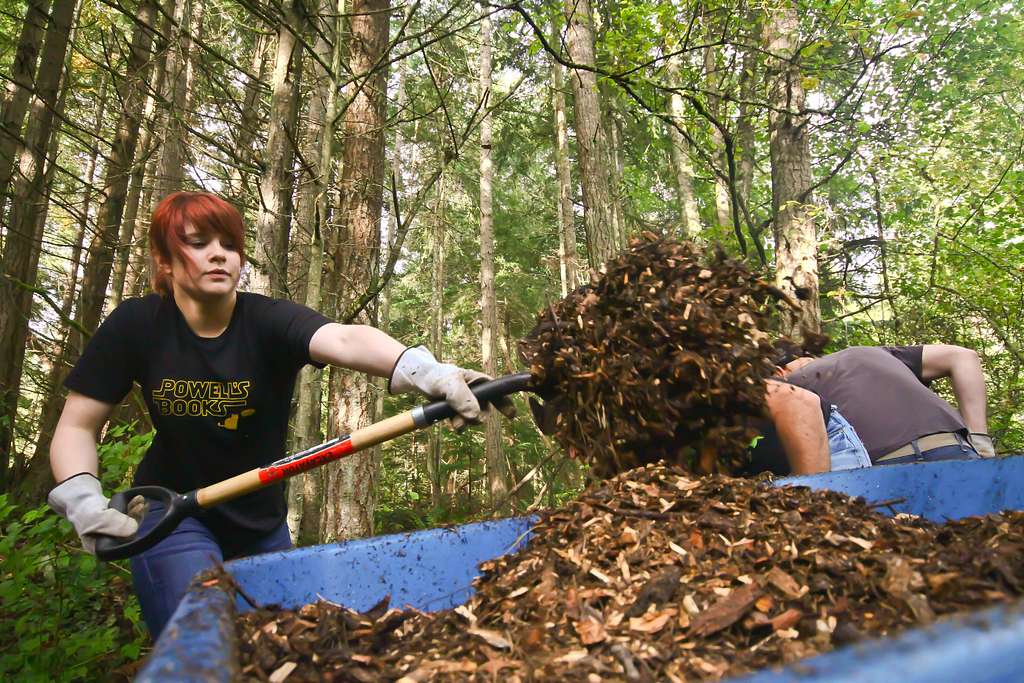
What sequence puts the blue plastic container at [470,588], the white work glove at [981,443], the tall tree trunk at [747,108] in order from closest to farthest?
1. the blue plastic container at [470,588]
2. the white work glove at [981,443]
3. the tall tree trunk at [747,108]

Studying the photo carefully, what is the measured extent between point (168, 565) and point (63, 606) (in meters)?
1.79

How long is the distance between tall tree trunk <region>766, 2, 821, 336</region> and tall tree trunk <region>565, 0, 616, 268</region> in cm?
152

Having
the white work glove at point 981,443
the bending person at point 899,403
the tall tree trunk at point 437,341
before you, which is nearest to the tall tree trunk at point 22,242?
the bending person at point 899,403

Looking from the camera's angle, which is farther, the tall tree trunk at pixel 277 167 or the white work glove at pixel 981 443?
the tall tree trunk at pixel 277 167

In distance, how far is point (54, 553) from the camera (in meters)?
3.09

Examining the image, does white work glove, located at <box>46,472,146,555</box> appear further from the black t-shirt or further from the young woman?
the black t-shirt

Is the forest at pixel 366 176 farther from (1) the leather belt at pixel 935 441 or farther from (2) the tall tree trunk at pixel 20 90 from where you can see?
(1) the leather belt at pixel 935 441

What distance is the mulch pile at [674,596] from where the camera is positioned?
3.56 feet

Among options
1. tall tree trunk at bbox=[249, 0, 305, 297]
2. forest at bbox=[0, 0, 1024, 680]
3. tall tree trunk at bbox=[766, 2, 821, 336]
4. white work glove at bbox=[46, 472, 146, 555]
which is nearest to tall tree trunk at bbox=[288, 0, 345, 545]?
forest at bbox=[0, 0, 1024, 680]

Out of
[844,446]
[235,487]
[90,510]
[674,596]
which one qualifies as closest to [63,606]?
[90,510]

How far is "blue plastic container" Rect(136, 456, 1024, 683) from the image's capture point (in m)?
0.65

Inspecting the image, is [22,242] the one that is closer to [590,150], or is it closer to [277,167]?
[277,167]

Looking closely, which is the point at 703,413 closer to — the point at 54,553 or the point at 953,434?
the point at 953,434

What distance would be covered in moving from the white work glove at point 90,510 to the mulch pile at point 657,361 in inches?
50.1
